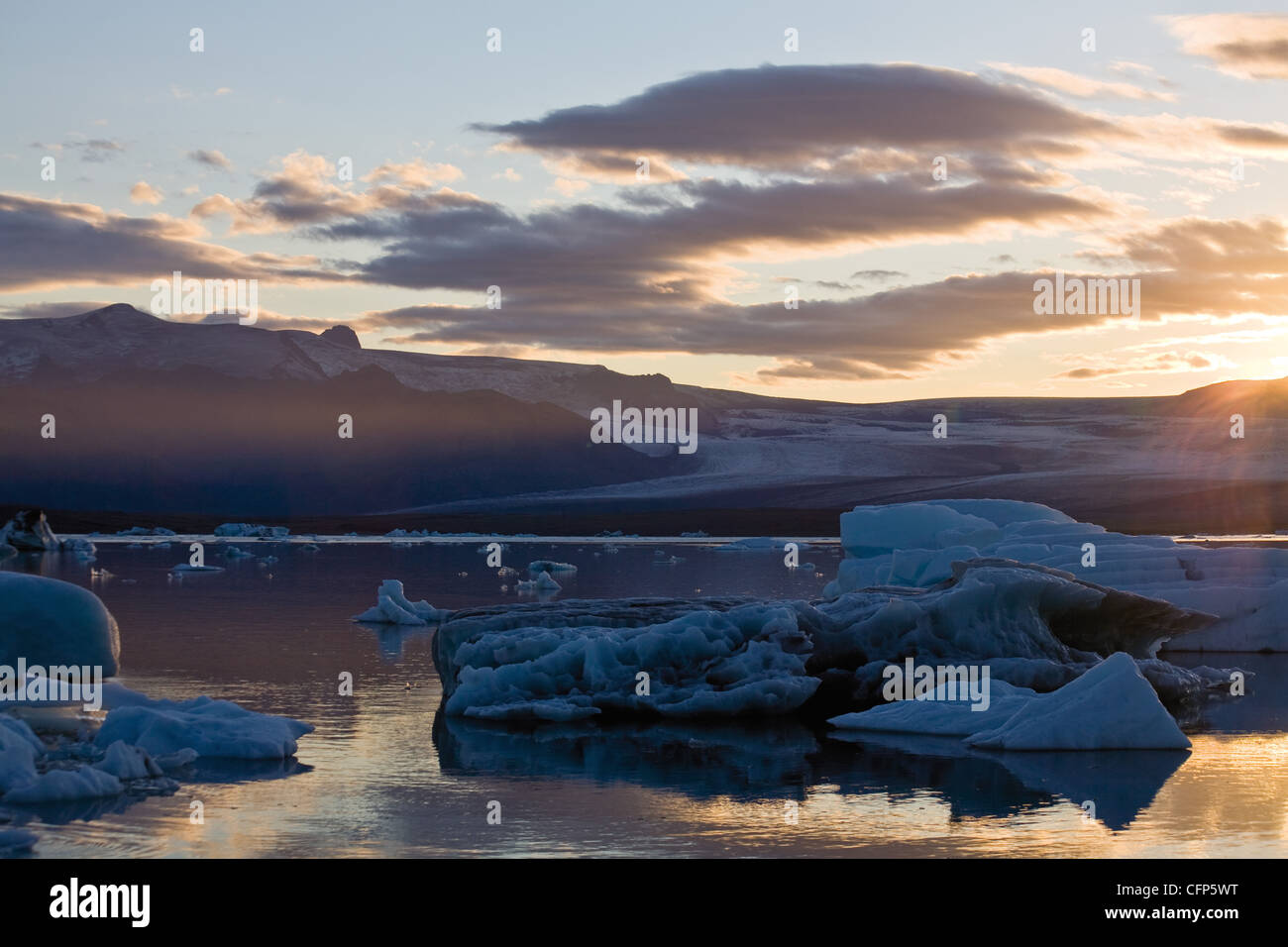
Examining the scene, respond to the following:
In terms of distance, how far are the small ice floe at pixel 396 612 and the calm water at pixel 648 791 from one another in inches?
236

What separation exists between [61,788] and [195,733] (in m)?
1.94

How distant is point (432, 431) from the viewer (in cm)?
12938

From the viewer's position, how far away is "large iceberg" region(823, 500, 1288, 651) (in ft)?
67.8

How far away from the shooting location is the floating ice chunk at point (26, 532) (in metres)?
49.9

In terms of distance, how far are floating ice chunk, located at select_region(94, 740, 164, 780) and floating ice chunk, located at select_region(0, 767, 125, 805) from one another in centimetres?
35

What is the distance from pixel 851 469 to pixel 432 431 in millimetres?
40798

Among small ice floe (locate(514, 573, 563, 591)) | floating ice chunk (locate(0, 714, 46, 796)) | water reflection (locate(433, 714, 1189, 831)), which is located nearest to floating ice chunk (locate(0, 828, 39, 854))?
floating ice chunk (locate(0, 714, 46, 796))

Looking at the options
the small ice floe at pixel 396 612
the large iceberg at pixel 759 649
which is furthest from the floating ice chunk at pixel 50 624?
the small ice floe at pixel 396 612
